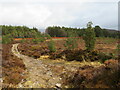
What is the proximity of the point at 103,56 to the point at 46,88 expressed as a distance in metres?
11.4

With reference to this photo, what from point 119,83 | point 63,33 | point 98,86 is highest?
point 63,33

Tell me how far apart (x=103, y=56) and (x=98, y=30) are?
77131mm

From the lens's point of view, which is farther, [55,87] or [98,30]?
[98,30]

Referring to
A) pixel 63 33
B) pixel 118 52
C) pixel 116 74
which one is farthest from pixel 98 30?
pixel 116 74

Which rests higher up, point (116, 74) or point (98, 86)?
point (116, 74)

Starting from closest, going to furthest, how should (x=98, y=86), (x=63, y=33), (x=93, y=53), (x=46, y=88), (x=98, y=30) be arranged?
(x=98, y=86)
(x=46, y=88)
(x=93, y=53)
(x=98, y=30)
(x=63, y=33)

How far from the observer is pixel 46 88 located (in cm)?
718

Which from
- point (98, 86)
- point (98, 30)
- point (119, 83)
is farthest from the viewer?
point (98, 30)

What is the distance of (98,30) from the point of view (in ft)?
285

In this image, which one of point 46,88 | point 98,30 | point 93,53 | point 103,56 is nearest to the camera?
point 46,88

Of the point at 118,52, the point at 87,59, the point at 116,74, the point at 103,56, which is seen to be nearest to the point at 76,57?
the point at 87,59

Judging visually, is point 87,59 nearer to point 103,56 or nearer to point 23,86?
point 103,56

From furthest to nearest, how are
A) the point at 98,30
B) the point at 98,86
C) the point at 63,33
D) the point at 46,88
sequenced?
1. the point at 63,33
2. the point at 98,30
3. the point at 46,88
4. the point at 98,86

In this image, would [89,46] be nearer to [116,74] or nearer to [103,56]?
[103,56]
